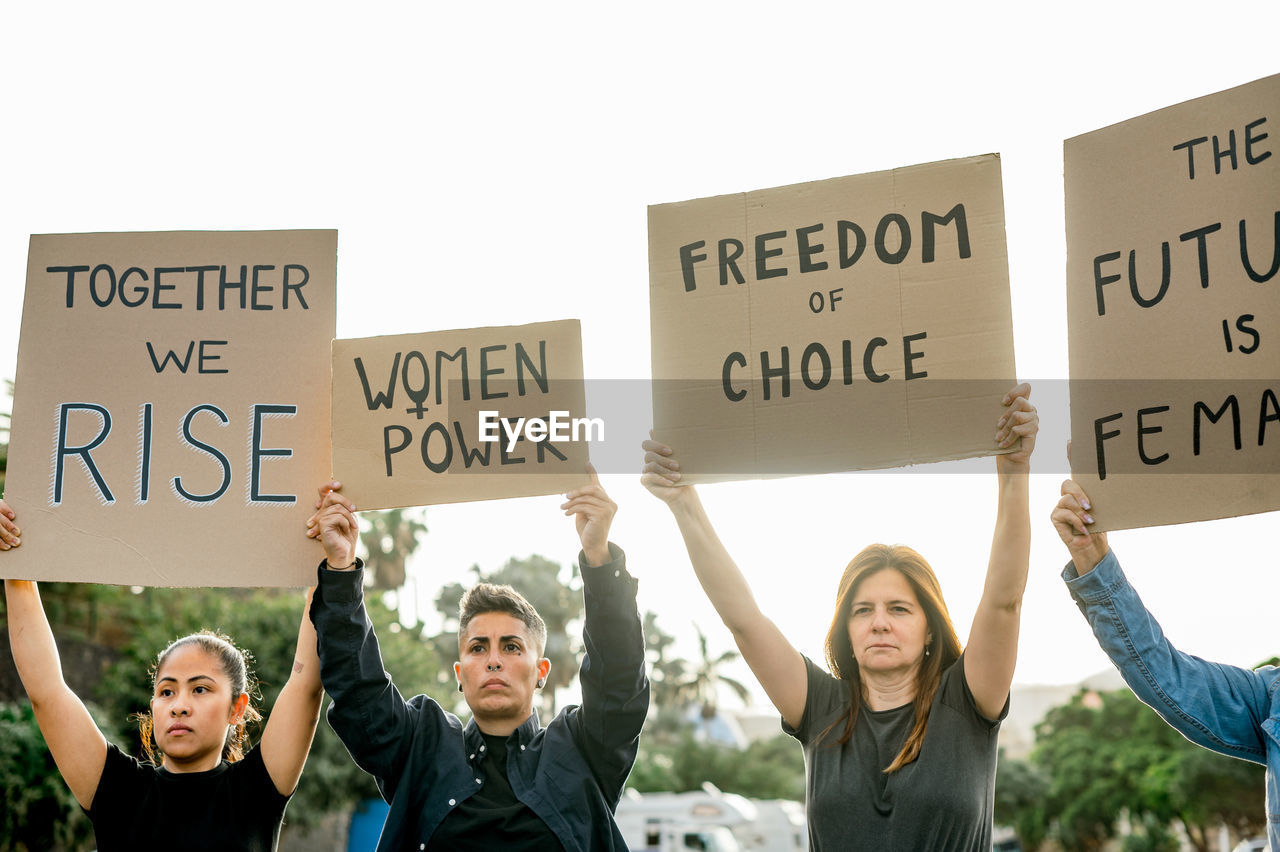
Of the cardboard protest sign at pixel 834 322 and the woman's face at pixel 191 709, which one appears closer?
the cardboard protest sign at pixel 834 322

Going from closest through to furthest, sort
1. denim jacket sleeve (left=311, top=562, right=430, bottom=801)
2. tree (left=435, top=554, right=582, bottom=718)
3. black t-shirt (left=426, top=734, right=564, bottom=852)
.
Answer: black t-shirt (left=426, top=734, right=564, bottom=852) < denim jacket sleeve (left=311, top=562, right=430, bottom=801) < tree (left=435, top=554, right=582, bottom=718)

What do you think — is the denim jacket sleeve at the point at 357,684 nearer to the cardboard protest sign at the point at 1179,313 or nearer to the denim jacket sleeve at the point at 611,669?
the denim jacket sleeve at the point at 611,669

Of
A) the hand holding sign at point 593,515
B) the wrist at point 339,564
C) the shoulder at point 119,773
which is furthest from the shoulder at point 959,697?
the shoulder at point 119,773

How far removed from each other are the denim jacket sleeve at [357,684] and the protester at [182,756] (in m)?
0.11

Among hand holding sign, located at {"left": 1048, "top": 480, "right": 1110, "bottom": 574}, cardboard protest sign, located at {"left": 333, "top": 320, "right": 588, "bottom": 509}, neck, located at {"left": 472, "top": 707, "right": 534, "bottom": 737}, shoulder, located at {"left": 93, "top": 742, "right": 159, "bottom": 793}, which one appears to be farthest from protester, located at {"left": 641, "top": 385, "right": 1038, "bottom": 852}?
shoulder, located at {"left": 93, "top": 742, "right": 159, "bottom": 793}

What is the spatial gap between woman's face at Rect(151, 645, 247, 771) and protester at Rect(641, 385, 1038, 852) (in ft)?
4.97

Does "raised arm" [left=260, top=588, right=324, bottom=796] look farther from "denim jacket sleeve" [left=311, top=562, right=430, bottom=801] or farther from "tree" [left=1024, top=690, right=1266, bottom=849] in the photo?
"tree" [left=1024, top=690, right=1266, bottom=849]

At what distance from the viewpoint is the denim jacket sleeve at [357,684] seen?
3510mm

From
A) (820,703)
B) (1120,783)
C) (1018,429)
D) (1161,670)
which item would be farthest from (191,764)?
(1120,783)

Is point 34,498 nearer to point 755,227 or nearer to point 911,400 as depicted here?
point 755,227

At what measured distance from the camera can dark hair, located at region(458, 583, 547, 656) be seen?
3738 millimetres

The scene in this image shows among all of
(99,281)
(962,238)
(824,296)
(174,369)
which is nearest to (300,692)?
(174,369)

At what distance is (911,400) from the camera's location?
3479 millimetres

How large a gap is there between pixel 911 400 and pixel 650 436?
81 centimetres
